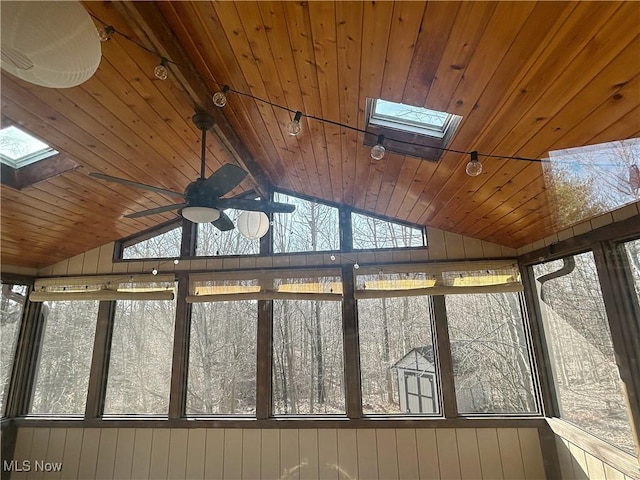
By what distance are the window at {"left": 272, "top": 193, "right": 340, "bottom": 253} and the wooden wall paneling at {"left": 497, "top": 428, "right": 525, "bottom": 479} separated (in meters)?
2.46

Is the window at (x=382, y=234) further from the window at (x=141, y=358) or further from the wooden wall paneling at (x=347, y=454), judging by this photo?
the window at (x=141, y=358)

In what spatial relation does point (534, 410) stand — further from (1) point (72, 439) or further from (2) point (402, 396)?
(1) point (72, 439)

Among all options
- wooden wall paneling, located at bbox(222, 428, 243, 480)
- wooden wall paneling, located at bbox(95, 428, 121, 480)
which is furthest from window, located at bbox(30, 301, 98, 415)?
wooden wall paneling, located at bbox(222, 428, 243, 480)

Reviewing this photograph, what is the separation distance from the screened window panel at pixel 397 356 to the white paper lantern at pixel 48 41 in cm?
319

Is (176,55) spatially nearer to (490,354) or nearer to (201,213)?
(201,213)

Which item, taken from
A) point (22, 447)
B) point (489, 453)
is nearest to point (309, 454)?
point (489, 453)

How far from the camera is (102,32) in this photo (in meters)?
1.74

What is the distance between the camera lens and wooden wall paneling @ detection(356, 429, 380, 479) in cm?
338

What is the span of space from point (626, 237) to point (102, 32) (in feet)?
11.0

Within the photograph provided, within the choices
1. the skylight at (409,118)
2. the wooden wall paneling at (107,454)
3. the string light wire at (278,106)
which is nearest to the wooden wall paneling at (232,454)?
the wooden wall paneling at (107,454)

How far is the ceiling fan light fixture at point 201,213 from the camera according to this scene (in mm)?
2105

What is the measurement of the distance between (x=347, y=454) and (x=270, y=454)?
2.49 ft

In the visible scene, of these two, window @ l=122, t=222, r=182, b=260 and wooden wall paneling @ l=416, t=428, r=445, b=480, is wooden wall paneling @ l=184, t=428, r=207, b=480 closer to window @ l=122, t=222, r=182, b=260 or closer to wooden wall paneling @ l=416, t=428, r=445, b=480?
window @ l=122, t=222, r=182, b=260

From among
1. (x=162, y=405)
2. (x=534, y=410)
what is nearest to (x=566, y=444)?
(x=534, y=410)
